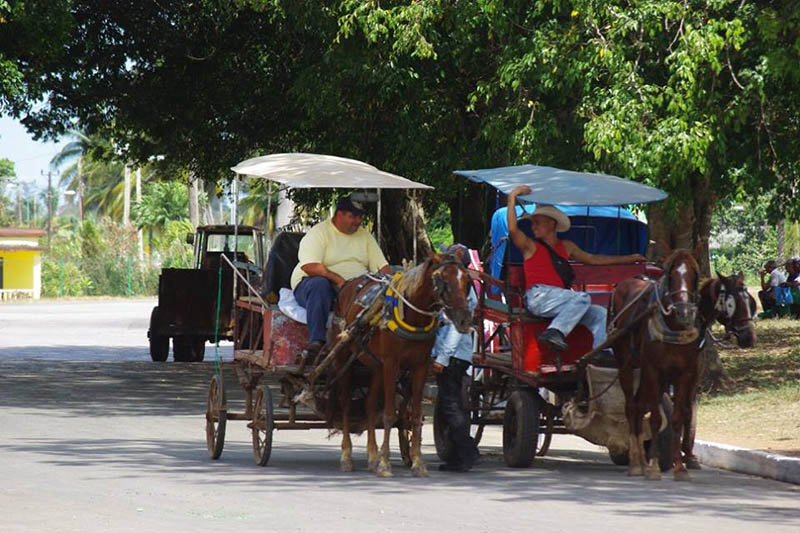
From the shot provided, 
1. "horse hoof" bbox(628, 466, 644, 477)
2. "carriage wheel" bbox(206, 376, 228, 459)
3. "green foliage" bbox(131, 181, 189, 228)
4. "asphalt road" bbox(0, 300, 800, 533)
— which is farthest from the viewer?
"green foliage" bbox(131, 181, 189, 228)

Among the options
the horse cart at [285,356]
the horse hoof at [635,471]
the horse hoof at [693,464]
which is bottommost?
the horse hoof at [693,464]

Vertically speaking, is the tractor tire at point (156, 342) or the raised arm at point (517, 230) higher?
the raised arm at point (517, 230)

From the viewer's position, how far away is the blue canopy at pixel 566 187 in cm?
1304

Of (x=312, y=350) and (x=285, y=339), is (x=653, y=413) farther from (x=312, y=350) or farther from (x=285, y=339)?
(x=285, y=339)

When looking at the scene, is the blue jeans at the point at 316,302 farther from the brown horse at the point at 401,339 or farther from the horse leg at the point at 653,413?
the horse leg at the point at 653,413

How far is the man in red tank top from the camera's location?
12.4 m

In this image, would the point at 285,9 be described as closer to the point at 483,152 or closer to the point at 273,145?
the point at 483,152

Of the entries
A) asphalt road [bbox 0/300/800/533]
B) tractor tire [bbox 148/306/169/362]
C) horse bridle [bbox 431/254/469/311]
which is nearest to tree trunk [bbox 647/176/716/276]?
asphalt road [bbox 0/300/800/533]

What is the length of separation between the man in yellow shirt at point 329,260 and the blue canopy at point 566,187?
1.00m

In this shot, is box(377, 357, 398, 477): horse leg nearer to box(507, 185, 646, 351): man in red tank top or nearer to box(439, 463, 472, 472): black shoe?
box(439, 463, 472, 472): black shoe

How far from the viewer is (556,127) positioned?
18844 mm

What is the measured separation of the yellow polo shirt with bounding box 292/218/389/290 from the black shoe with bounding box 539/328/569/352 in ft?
5.41

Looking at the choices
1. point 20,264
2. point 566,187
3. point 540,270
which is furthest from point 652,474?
point 20,264

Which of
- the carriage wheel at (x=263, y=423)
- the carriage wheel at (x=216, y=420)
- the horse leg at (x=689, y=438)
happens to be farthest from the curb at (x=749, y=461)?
the carriage wheel at (x=216, y=420)
